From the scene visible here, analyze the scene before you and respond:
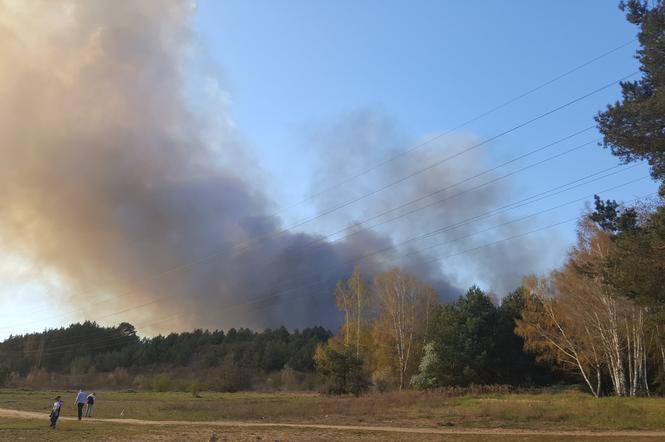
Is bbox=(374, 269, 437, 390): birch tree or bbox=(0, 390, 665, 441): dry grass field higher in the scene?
bbox=(374, 269, 437, 390): birch tree

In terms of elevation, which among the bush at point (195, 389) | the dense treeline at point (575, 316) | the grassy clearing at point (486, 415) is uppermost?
the dense treeline at point (575, 316)

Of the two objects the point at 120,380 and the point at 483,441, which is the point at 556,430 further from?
the point at 120,380

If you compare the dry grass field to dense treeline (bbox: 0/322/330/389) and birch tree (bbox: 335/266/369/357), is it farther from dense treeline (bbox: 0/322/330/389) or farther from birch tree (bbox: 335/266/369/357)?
dense treeline (bbox: 0/322/330/389)

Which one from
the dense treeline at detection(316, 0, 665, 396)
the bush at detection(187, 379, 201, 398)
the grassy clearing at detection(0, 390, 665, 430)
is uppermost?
the dense treeline at detection(316, 0, 665, 396)

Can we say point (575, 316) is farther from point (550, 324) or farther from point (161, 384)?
point (161, 384)

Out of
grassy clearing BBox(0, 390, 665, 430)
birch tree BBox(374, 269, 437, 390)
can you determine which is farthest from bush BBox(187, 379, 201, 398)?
grassy clearing BBox(0, 390, 665, 430)

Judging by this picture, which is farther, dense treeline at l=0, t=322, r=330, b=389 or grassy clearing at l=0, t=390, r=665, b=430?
dense treeline at l=0, t=322, r=330, b=389

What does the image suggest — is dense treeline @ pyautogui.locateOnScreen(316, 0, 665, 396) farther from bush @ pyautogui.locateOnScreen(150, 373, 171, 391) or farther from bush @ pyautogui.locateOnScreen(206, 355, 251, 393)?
bush @ pyautogui.locateOnScreen(150, 373, 171, 391)

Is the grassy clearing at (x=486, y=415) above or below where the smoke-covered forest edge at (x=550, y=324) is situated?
below

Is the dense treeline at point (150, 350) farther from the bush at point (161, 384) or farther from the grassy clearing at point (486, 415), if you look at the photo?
the grassy clearing at point (486, 415)

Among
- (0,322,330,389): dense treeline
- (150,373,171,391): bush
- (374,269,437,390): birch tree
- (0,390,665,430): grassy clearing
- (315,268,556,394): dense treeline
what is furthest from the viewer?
(0,322,330,389): dense treeline

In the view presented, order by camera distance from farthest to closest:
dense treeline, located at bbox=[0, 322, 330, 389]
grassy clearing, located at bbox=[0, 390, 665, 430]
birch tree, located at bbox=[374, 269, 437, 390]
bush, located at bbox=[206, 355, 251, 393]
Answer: dense treeline, located at bbox=[0, 322, 330, 389] → bush, located at bbox=[206, 355, 251, 393] → birch tree, located at bbox=[374, 269, 437, 390] → grassy clearing, located at bbox=[0, 390, 665, 430]

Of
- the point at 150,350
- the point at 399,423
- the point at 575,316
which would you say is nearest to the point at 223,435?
the point at 399,423

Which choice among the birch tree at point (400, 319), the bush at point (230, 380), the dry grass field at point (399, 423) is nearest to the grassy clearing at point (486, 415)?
the dry grass field at point (399, 423)
